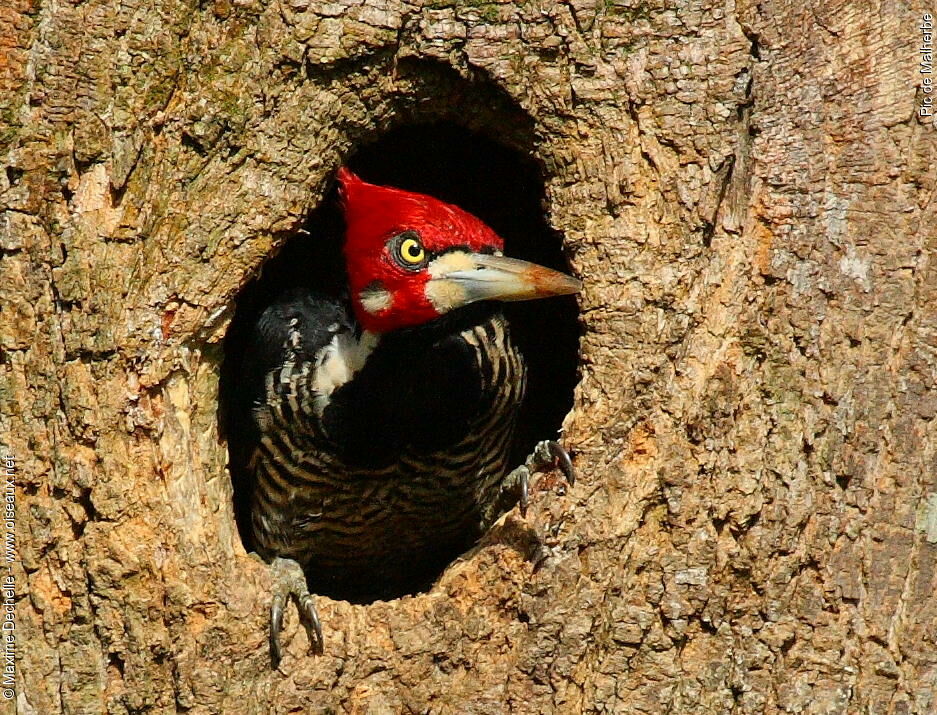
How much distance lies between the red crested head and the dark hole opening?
1.88 feet

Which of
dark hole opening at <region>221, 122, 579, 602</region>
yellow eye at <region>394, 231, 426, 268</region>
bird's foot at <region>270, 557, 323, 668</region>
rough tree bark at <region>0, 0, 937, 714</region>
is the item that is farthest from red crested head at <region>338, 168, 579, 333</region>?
bird's foot at <region>270, 557, 323, 668</region>

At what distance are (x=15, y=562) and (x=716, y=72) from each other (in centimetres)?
252

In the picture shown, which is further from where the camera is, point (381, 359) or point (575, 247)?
point (381, 359)

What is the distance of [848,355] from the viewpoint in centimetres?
341

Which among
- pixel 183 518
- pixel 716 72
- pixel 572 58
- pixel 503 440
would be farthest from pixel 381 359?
pixel 716 72

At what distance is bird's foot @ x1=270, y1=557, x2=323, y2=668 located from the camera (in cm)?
336

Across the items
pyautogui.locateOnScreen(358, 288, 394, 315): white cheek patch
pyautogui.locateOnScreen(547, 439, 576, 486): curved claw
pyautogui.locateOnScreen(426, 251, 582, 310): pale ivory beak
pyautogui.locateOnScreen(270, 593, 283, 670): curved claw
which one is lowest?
Answer: pyautogui.locateOnScreen(270, 593, 283, 670): curved claw

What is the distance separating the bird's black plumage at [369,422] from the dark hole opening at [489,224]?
1.06 feet

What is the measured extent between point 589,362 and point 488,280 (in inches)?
15.8

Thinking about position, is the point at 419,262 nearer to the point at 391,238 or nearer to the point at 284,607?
the point at 391,238

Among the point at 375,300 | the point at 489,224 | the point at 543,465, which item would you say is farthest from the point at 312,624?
the point at 489,224

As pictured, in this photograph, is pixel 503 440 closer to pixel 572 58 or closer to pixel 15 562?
pixel 572 58

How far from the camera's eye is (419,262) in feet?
12.0

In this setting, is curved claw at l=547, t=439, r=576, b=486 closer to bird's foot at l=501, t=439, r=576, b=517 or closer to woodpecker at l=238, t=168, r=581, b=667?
bird's foot at l=501, t=439, r=576, b=517
